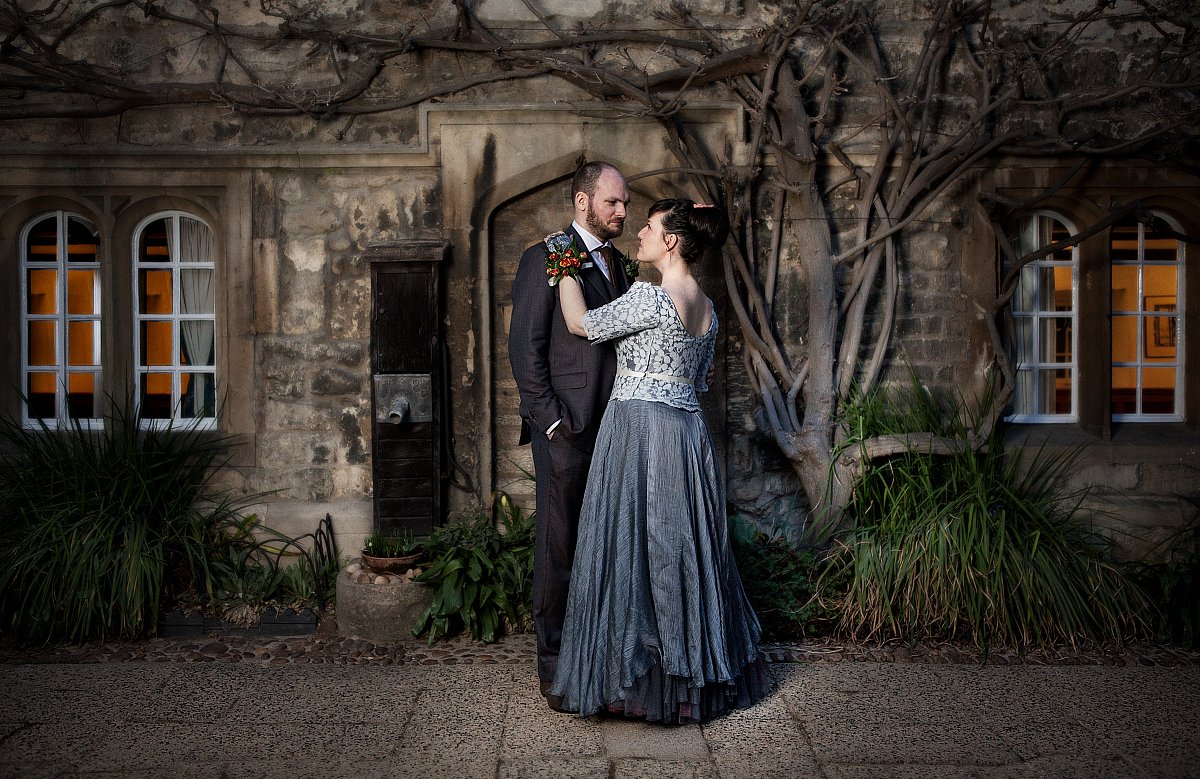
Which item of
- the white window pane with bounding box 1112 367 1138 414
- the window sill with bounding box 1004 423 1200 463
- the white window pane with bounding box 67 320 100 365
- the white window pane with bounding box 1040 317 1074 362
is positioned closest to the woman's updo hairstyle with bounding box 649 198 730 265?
the window sill with bounding box 1004 423 1200 463

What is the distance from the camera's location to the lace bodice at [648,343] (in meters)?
4.11

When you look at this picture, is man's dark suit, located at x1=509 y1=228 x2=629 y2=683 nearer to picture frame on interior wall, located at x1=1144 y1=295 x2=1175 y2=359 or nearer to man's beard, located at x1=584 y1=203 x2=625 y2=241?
man's beard, located at x1=584 y1=203 x2=625 y2=241

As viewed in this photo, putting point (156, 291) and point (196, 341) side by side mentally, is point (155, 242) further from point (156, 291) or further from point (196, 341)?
point (196, 341)

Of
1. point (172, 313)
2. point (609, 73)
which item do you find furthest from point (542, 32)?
point (172, 313)

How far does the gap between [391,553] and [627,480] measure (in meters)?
1.97

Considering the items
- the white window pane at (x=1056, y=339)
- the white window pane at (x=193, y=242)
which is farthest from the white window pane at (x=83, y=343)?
the white window pane at (x=1056, y=339)

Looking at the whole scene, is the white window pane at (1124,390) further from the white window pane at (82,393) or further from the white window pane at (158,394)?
the white window pane at (82,393)

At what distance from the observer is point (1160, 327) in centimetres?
655

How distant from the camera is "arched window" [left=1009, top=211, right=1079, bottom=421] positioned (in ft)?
21.0

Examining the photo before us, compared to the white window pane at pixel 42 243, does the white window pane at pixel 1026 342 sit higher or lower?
lower

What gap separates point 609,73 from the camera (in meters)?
5.72

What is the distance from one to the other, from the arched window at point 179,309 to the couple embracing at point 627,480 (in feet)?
8.72

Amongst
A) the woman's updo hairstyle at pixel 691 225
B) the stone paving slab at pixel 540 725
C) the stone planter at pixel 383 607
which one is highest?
the woman's updo hairstyle at pixel 691 225

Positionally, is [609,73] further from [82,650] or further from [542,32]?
[82,650]
